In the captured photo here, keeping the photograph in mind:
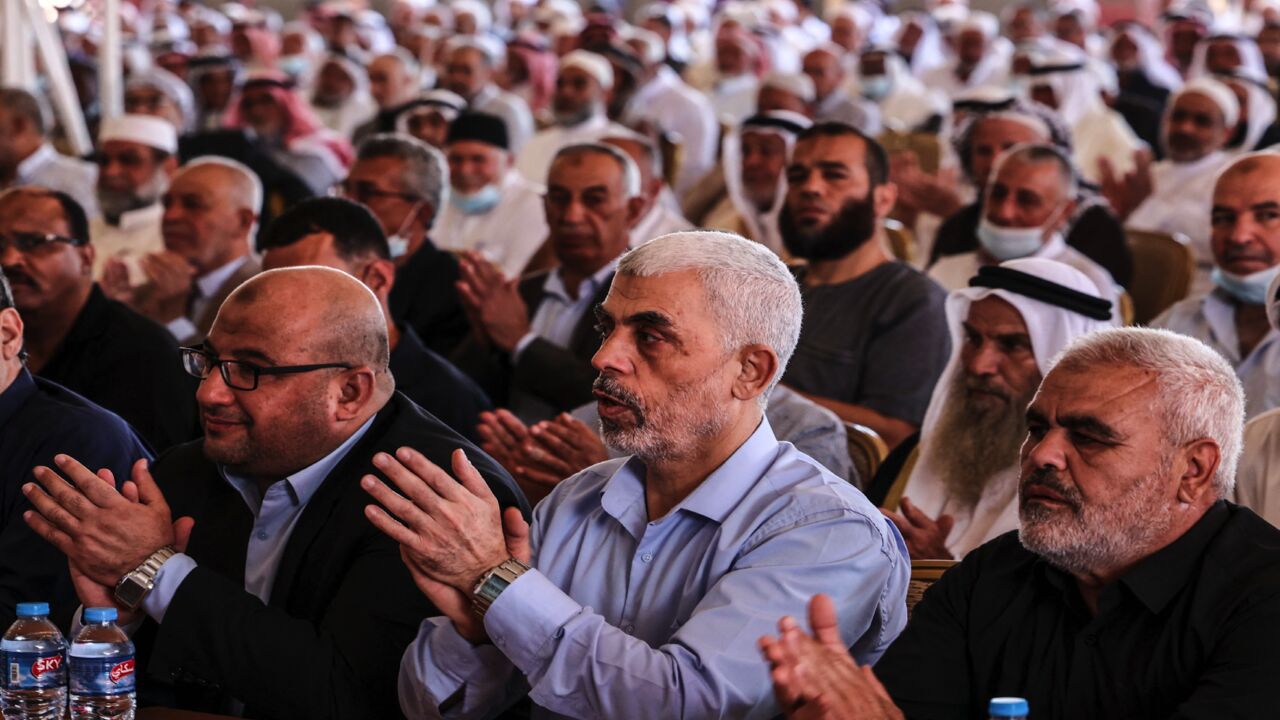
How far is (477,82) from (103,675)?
927 centimetres

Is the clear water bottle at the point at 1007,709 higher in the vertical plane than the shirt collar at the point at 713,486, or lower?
higher

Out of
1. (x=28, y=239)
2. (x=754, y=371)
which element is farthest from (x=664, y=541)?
(x=28, y=239)

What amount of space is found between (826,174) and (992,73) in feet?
26.8

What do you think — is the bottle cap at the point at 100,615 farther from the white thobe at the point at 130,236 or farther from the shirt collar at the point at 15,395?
the white thobe at the point at 130,236

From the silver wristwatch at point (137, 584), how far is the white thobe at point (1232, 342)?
2.47 m

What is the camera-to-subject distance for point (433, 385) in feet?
13.6

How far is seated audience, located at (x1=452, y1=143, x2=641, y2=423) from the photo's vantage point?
4.77 metres

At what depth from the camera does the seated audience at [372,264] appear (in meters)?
4.14

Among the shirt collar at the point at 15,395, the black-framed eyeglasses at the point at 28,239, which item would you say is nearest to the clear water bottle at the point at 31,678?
the shirt collar at the point at 15,395

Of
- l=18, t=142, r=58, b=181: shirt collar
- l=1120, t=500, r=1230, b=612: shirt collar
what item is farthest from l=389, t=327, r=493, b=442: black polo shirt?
l=18, t=142, r=58, b=181: shirt collar

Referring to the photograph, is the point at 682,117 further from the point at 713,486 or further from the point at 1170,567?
the point at 1170,567

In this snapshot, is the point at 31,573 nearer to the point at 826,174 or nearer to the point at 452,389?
the point at 452,389

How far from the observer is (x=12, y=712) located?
242 cm

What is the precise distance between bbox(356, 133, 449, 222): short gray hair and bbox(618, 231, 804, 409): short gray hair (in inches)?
131
